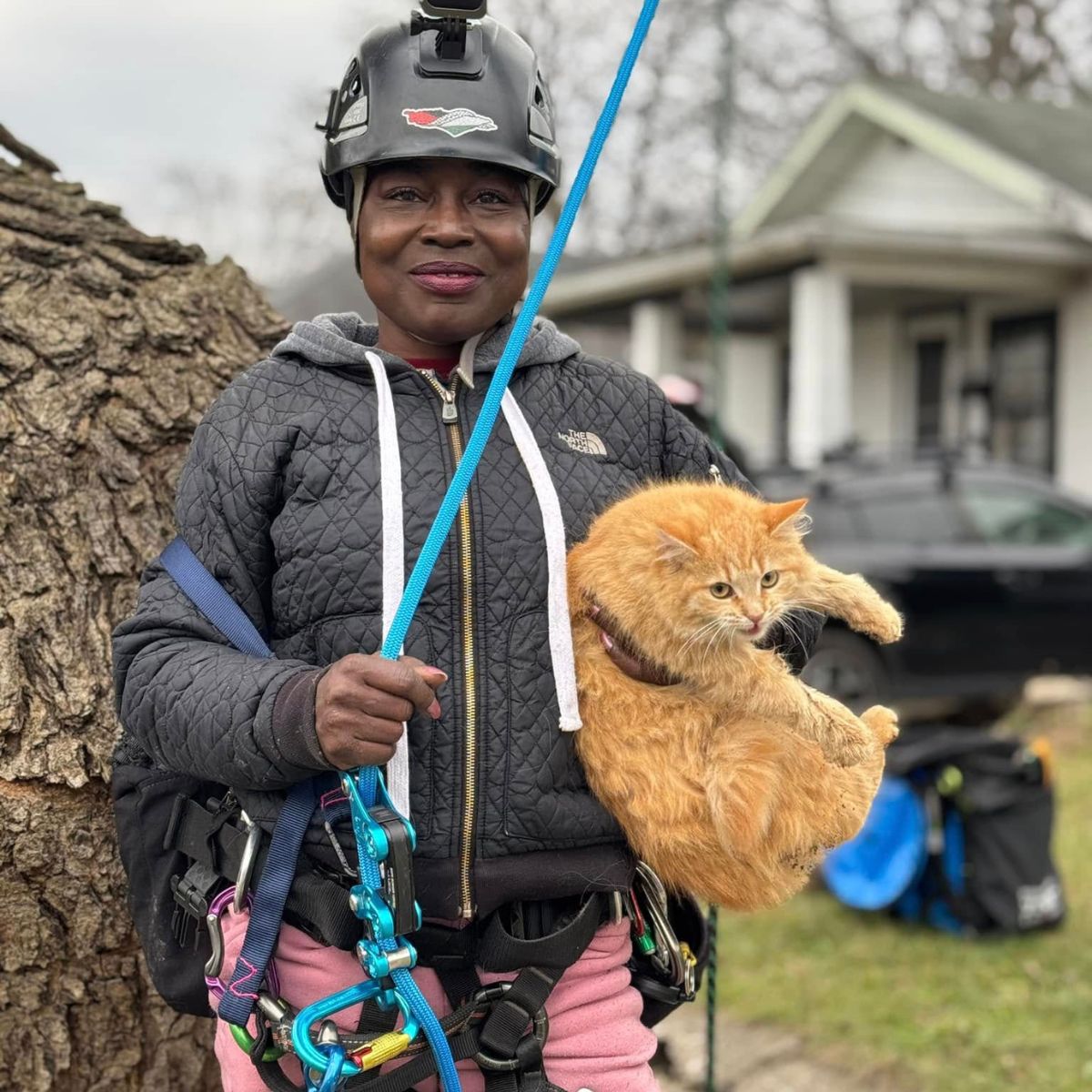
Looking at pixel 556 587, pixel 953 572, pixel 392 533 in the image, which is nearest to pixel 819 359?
pixel 953 572

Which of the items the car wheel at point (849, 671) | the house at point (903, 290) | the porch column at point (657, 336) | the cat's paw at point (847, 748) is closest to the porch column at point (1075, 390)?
the house at point (903, 290)

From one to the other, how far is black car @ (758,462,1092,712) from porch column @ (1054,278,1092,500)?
4.58 meters

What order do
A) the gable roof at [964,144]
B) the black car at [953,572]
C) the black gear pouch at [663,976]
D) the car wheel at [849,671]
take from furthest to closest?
the gable roof at [964,144], the black car at [953,572], the car wheel at [849,671], the black gear pouch at [663,976]

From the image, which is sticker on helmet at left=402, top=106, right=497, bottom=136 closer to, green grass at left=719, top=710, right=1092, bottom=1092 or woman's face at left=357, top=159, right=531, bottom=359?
woman's face at left=357, top=159, right=531, bottom=359

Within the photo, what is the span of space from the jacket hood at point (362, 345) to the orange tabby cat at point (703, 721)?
0.33 meters

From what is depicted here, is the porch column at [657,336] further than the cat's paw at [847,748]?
Yes

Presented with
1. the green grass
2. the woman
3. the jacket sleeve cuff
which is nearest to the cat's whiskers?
the woman

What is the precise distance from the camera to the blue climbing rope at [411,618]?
67.0 inches

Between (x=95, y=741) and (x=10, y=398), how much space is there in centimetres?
77

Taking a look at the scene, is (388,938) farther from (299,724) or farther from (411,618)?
(411,618)

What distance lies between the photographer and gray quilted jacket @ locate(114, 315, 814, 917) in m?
1.81

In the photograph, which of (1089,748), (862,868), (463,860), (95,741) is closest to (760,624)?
(463,860)

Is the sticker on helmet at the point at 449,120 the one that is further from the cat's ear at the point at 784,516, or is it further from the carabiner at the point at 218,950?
the carabiner at the point at 218,950

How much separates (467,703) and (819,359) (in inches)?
507
